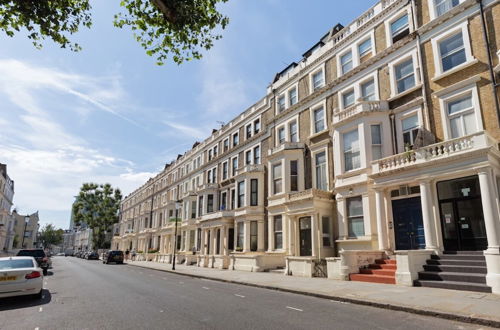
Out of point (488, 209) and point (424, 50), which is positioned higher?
point (424, 50)

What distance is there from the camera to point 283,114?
24.1m

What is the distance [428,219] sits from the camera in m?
12.4

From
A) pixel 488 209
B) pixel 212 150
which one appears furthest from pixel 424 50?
pixel 212 150

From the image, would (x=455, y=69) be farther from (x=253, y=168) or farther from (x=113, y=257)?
(x=113, y=257)

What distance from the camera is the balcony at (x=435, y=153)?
1126 centimetres

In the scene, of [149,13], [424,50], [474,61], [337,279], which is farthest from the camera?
[424,50]

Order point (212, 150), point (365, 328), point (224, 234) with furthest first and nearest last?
point (212, 150), point (224, 234), point (365, 328)

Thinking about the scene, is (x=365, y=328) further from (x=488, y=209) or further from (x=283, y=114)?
(x=283, y=114)

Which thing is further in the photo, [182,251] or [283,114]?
[182,251]

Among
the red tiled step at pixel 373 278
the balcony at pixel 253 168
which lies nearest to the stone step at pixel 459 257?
the red tiled step at pixel 373 278

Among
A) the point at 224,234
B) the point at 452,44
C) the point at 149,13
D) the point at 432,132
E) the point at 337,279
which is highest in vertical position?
the point at 452,44

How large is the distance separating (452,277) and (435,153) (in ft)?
15.9

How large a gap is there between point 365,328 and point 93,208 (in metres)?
77.4

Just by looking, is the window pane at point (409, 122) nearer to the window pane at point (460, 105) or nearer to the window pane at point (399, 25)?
the window pane at point (460, 105)
